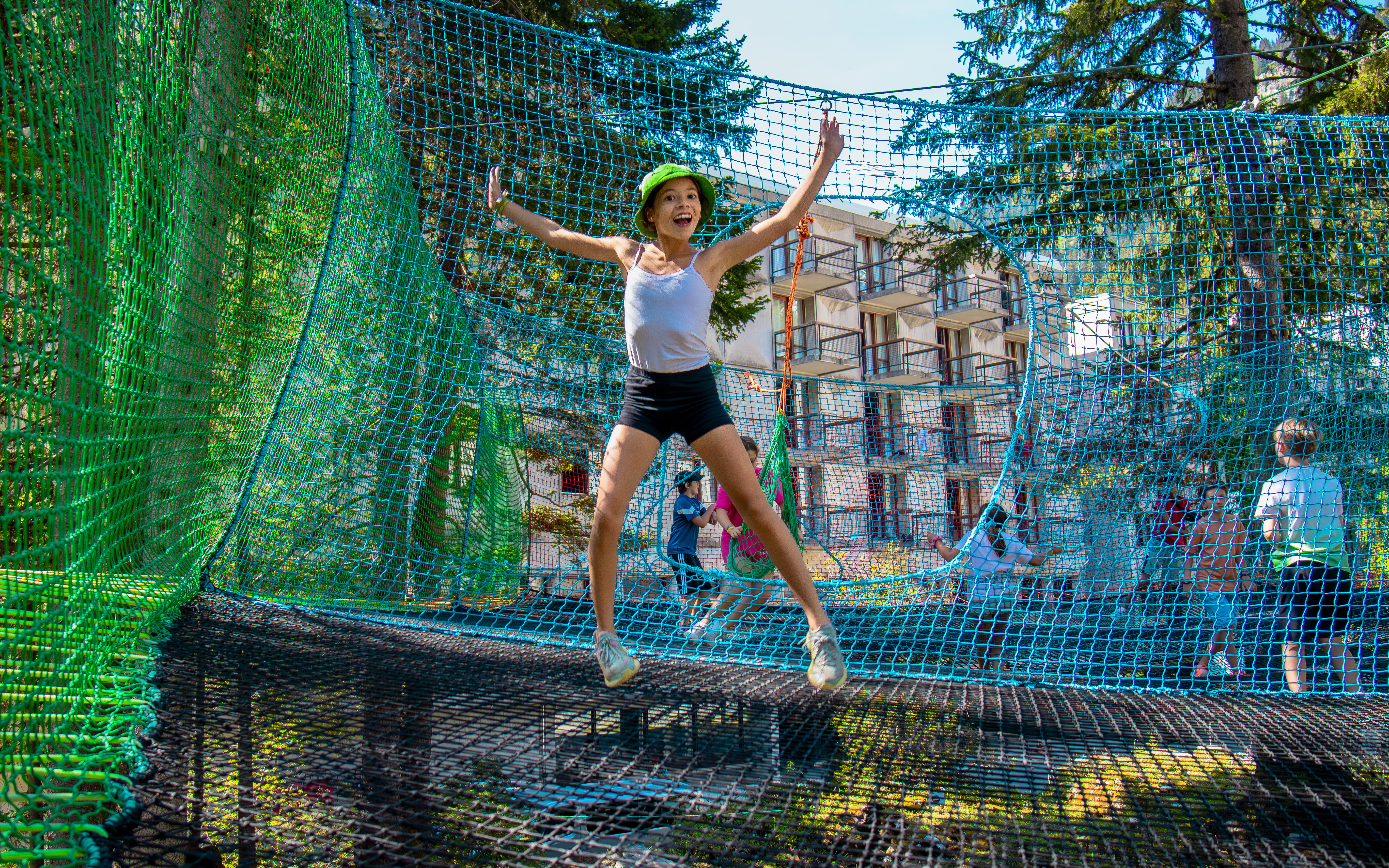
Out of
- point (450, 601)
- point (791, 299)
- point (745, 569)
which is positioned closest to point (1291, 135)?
point (791, 299)

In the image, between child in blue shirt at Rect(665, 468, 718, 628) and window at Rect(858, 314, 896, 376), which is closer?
child in blue shirt at Rect(665, 468, 718, 628)

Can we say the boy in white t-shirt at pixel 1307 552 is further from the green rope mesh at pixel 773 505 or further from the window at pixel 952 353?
the window at pixel 952 353

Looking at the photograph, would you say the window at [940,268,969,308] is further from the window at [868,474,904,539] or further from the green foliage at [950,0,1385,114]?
the green foliage at [950,0,1385,114]

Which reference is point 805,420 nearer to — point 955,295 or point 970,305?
point 970,305

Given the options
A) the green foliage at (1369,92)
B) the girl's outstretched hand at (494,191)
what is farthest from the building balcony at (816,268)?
the girl's outstretched hand at (494,191)

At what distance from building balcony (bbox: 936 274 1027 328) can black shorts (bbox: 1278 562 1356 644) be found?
63.8ft

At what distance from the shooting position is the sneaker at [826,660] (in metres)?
2.23

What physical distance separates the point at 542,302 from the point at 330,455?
4.46 feet

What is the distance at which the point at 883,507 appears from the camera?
10.7 metres

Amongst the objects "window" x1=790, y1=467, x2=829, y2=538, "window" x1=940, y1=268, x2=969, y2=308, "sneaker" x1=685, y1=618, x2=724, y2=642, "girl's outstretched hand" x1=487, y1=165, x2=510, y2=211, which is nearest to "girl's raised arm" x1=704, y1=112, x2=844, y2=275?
"girl's outstretched hand" x1=487, y1=165, x2=510, y2=211

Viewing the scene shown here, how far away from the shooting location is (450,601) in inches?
172

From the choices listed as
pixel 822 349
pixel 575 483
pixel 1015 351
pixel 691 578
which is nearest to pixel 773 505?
pixel 691 578

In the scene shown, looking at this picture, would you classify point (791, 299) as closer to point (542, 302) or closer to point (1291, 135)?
point (542, 302)

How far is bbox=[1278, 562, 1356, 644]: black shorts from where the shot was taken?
Answer: 3.16m
